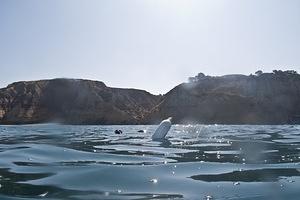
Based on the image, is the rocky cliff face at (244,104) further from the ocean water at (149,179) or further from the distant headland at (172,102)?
the ocean water at (149,179)

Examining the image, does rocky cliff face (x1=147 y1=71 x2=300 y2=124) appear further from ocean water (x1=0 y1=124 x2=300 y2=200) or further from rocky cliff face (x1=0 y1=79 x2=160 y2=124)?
ocean water (x1=0 y1=124 x2=300 y2=200)

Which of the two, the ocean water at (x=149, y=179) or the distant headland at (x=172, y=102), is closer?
the ocean water at (x=149, y=179)

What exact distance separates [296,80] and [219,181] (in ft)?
555

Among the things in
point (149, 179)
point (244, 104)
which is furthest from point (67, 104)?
point (149, 179)

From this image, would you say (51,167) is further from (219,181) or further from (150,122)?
(150,122)

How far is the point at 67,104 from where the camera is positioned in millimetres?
179875

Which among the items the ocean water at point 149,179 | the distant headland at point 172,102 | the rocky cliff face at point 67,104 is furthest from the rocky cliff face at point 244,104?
the ocean water at point 149,179

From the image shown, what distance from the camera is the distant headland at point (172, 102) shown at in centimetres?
15055

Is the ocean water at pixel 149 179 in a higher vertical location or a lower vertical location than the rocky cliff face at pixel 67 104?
lower

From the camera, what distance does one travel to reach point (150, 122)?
15075 cm

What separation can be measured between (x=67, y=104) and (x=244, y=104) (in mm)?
77905

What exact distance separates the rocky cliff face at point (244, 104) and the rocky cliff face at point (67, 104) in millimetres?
15414

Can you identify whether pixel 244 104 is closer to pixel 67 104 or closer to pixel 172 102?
pixel 172 102

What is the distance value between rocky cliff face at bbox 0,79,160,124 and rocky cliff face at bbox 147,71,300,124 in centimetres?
1541
